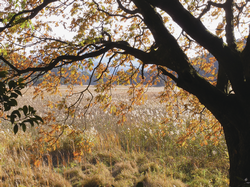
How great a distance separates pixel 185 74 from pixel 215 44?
53cm

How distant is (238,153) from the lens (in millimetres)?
2248

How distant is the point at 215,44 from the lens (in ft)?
6.96

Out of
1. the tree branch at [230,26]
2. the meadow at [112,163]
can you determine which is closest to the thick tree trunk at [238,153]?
the tree branch at [230,26]

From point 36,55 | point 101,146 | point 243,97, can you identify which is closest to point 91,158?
point 101,146

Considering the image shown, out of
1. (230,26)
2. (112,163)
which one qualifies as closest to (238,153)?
(230,26)

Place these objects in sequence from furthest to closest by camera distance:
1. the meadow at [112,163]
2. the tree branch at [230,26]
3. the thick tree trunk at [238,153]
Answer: the meadow at [112,163] < the tree branch at [230,26] < the thick tree trunk at [238,153]

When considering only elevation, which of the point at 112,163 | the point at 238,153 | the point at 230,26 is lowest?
the point at 112,163

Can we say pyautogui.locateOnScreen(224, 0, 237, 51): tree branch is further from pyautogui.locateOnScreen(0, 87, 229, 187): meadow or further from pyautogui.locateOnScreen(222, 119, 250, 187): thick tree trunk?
pyautogui.locateOnScreen(0, 87, 229, 187): meadow

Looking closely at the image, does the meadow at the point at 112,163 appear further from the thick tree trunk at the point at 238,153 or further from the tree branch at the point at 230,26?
the tree branch at the point at 230,26

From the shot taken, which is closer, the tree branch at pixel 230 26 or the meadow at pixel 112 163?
the tree branch at pixel 230 26

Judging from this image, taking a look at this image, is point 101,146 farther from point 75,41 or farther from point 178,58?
point 178,58

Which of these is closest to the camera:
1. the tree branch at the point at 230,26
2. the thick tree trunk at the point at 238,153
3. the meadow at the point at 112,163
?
the thick tree trunk at the point at 238,153

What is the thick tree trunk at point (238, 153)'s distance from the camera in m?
2.09

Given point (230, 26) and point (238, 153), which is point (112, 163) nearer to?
point (238, 153)
